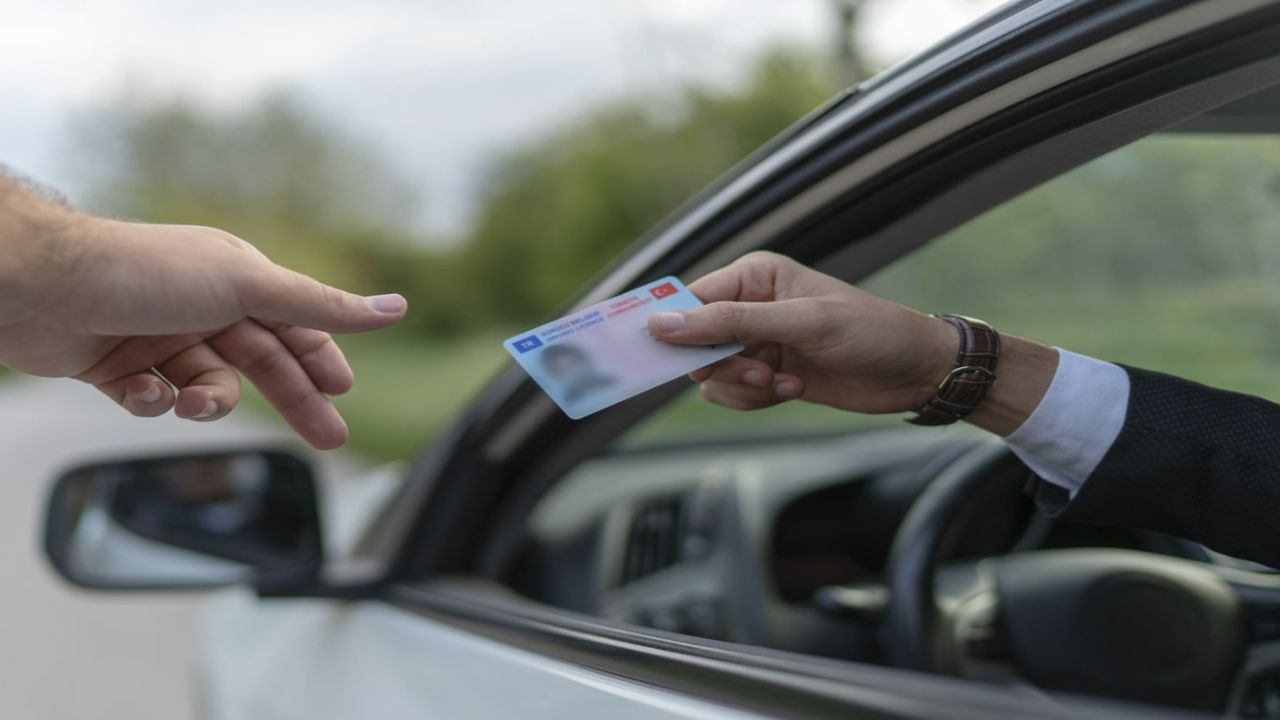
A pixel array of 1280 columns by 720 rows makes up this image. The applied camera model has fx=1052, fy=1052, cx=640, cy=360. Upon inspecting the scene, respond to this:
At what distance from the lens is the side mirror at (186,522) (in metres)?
2.13

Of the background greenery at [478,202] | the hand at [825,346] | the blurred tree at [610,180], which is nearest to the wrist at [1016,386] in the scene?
the hand at [825,346]

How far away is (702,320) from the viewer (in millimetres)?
1268

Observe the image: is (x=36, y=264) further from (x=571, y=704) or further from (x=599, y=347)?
(x=571, y=704)

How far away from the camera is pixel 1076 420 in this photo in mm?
1367

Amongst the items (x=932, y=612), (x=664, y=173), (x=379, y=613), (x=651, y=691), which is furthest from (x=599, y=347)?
(x=664, y=173)

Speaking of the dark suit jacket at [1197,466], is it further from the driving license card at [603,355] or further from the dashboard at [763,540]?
the dashboard at [763,540]

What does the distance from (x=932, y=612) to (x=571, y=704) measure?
3.10 feet

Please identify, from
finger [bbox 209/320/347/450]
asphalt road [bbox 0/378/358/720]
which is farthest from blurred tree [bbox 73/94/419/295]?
finger [bbox 209/320/347/450]

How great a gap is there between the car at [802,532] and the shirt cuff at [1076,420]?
254 millimetres

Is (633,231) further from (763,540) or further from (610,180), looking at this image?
(763,540)

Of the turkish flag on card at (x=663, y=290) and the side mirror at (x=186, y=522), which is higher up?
the turkish flag on card at (x=663, y=290)

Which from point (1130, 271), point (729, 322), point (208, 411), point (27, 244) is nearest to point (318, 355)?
point (208, 411)

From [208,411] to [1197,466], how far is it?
1.24 metres

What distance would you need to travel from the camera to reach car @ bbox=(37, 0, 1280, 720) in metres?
1.17
